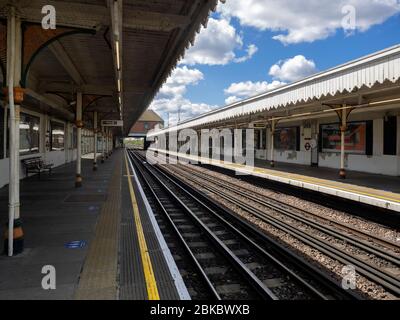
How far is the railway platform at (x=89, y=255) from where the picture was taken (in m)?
4.17

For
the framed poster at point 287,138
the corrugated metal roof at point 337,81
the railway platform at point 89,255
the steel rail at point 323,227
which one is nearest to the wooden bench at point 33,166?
the railway platform at point 89,255

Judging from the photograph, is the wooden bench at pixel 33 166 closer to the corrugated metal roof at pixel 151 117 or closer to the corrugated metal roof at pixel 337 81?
→ the corrugated metal roof at pixel 337 81

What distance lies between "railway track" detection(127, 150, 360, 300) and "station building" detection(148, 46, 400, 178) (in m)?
5.13

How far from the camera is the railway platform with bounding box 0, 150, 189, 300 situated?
13.7ft

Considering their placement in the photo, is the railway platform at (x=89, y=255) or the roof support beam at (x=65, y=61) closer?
the railway platform at (x=89, y=255)

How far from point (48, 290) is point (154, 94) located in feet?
41.5

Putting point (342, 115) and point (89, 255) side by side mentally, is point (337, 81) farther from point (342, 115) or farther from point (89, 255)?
point (89, 255)

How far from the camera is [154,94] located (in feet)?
51.8

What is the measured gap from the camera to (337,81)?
10.5 metres

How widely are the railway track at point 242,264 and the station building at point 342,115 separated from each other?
513cm

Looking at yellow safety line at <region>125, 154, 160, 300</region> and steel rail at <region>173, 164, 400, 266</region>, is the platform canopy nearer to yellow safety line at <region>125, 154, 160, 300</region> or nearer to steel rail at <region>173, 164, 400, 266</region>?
yellow safety line at <region>125, 154, 160, 300</region>
